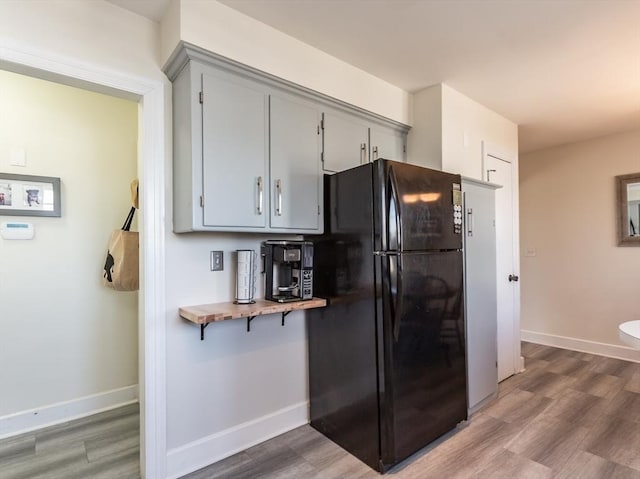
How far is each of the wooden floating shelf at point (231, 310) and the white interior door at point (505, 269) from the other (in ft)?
6.77

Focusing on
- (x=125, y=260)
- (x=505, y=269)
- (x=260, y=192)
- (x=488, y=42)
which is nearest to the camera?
(x=260, y=192)

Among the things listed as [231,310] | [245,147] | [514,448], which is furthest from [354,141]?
[514,448]

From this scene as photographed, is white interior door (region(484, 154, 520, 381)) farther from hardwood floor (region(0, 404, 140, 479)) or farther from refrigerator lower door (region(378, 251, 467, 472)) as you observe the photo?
hardwood floor (region(0, 404, 140, 479))

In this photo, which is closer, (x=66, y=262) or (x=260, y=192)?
(x=260, y=192)

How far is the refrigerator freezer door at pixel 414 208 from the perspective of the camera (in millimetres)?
1924

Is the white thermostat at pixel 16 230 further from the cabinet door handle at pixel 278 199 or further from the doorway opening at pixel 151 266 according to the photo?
the cabinet door handle at pixel 278 199

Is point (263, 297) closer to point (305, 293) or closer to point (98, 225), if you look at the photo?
point (305, 293)

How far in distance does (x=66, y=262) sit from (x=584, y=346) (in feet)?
17.7

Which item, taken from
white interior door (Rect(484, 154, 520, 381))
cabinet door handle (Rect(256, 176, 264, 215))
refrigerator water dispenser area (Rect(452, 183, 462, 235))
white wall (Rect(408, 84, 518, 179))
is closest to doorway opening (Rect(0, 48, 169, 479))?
cabinet door handle (Rect(256, 176, 264, 215))

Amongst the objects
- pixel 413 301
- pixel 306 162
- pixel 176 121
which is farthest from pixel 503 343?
pixel 176 121

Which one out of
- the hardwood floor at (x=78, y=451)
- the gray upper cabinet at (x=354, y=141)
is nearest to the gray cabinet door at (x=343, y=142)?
the gray upper cabinet at (x=354, y=141)

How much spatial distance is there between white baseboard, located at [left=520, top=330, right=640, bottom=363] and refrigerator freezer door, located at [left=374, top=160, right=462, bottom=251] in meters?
3.13

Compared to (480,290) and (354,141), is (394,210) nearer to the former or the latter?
(354,141)

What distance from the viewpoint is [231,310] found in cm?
187
